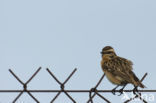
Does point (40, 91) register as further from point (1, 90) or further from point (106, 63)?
point (106, 63)

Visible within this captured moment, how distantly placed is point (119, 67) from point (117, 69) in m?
0.06

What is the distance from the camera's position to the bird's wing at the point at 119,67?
6528 millimetres

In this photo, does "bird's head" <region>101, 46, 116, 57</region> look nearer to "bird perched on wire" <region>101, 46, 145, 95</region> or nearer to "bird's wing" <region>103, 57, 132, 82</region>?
"bird perched on wire" <region>101, 46, 145, 95</region>

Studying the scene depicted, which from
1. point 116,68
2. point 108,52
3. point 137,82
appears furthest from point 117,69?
point 137,82

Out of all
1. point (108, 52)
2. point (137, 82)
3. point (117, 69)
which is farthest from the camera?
point (108, 52)

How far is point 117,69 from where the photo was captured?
705 centimetres

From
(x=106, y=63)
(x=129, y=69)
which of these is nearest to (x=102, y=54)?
(x=106, y=63)

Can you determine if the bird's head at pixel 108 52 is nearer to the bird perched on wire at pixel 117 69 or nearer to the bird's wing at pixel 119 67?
the bird perched on wire at pixel 117 69

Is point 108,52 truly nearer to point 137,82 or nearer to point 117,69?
point 117,69

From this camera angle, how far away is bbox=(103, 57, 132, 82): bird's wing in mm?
6528

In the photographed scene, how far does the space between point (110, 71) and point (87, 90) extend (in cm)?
334

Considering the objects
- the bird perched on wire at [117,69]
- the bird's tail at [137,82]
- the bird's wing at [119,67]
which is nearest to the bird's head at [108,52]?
the bird perched on wire at [117,69]

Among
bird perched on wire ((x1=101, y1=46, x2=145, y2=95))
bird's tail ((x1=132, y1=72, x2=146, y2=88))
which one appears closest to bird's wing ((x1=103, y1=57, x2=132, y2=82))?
bird perched on wire ((x1=101, y1=46, x2=145, y2=95))

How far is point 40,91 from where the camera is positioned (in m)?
3.75
